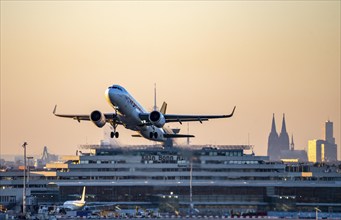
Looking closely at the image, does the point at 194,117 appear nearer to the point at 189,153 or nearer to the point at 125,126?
the point at 125,126

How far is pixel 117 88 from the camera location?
130250mm

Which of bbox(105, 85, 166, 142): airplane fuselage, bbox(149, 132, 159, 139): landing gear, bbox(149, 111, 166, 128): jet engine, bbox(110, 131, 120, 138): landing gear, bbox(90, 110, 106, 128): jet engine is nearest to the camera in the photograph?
bbox(105, 85, 166, 142): airplane fuselage

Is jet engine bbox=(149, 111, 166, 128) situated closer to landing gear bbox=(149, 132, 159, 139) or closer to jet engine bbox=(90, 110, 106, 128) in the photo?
jet engine bbox=(90, 110, 106, 128)

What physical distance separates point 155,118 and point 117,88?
5.85 m

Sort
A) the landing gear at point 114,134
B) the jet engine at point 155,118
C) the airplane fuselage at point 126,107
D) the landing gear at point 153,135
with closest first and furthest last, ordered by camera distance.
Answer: the airplane fuselage at point 126,107 → the jet engine at point 155,118 → the landing gear at point 114,134 → the landing gear at point 153,135

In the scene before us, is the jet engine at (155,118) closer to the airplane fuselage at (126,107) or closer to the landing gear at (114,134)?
the airplane fuselage at (126,107)

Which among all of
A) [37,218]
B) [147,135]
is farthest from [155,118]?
[37,218]

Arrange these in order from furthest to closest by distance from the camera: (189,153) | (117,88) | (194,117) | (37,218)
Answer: (189,153) → (37,218) → (194,117) → (117,88)

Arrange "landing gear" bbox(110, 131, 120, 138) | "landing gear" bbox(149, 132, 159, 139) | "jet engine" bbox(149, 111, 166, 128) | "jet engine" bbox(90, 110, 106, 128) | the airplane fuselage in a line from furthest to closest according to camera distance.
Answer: "landing gear" bbox(149, 132, 159, 139), "landing gear" bbox(110, 131, 120, 138), "jet engine" bbox(149, 111, 166, 128), "jet engine" bbox(90, 110, 106, 128), the airplane fuselage

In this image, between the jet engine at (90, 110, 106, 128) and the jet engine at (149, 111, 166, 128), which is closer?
the jet engine at (90, 110, 106, 128)

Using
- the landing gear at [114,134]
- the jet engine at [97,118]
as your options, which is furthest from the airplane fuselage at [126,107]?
the jet engine at [97,118]

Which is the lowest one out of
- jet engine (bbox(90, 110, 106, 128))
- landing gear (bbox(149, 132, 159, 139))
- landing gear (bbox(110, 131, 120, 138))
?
landing gear (bbox(110, 131, 120, 138))

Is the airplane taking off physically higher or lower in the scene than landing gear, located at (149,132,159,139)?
higher

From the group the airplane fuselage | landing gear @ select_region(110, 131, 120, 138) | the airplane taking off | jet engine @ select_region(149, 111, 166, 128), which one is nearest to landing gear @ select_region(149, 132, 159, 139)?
the airplane taking off
